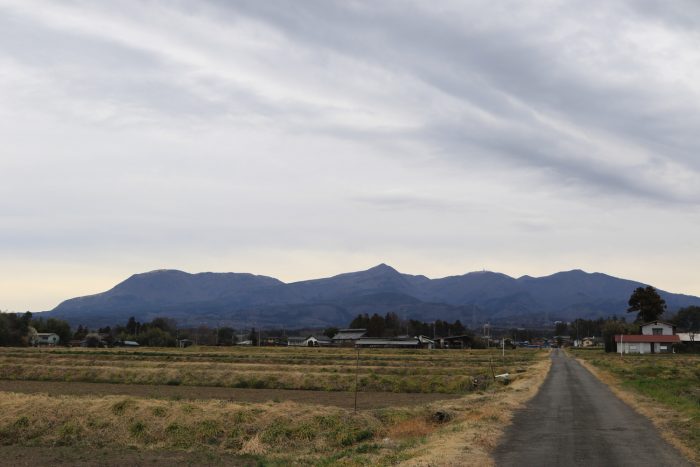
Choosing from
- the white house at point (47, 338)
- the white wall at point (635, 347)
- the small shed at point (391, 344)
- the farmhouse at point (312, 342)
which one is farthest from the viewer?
the farmhouse at point (312, 342)

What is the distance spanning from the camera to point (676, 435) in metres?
22.7

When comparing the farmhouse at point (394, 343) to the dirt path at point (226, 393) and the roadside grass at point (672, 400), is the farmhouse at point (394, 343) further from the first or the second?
the dirt path at point (226, 393)

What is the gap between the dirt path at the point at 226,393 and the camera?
4022cm

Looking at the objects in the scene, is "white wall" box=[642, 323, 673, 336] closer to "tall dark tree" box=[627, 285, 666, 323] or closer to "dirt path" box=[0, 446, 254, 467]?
"tall dark tree" box=[627, 285, 666, 323]

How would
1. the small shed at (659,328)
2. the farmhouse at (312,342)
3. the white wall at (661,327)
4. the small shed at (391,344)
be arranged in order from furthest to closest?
1. the farmhouse at (312,342)
2. the small shed at (391,344)
3. the small shed at (659,328)
4. the white wall at (661,327)

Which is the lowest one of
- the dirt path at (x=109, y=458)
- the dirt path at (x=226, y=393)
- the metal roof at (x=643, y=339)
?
the dirt path at (x=226, y=393)

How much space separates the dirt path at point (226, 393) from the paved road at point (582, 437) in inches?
400

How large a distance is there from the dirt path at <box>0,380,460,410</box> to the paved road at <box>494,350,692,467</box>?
10.2m

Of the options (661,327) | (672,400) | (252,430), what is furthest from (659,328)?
(252,430)

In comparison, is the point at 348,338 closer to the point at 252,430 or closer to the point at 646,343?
the point at 646,343

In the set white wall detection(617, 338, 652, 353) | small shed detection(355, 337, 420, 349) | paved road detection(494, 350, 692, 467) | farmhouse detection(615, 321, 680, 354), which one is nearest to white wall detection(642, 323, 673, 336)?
farmhouse detection(615, 321, 680, 354)

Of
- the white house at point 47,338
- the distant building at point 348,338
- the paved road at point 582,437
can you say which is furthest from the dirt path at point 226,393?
the distant building at point 348,338

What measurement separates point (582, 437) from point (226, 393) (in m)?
27.9

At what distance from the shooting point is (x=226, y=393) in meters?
44.6
